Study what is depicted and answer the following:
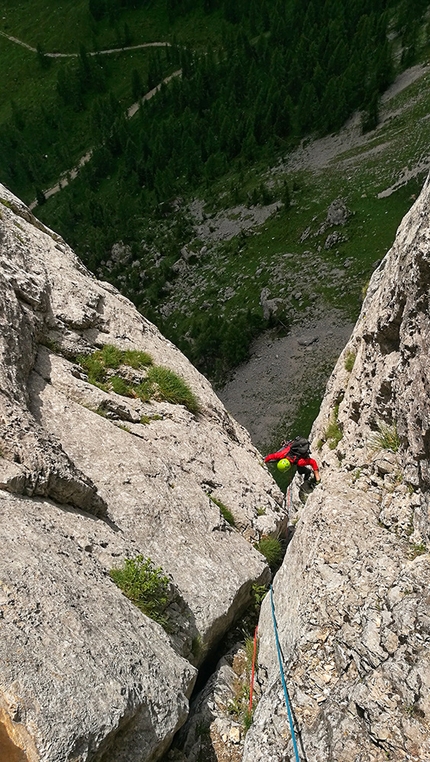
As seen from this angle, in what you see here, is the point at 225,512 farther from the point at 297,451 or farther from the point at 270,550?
the point at 297,451

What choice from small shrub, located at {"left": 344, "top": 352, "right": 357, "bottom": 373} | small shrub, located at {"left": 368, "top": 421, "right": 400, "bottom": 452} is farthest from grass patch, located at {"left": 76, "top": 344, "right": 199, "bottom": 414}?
small shrub, located at {"left": 368, "top": 421, "right": 400, "bottom": 452}

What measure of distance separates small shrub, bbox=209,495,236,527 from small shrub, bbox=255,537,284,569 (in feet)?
2.78

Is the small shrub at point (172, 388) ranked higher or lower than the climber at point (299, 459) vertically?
higher

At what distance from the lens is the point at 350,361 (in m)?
14.8

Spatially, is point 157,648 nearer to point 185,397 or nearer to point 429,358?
point 429,358

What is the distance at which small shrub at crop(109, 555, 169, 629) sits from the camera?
774cm

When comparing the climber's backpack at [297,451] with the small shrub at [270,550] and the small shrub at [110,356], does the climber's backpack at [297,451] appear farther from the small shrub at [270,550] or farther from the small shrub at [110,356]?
the small shrub at [110,356]

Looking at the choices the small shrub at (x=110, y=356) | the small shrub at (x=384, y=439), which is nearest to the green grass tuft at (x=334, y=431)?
the small shrub at (x=384, y=439)

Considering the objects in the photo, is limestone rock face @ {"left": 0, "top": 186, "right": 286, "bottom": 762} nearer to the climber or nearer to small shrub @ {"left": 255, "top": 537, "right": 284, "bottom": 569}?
small shrub @ {"left": 255, "top": 537, "right": 284, "bottom": 569}

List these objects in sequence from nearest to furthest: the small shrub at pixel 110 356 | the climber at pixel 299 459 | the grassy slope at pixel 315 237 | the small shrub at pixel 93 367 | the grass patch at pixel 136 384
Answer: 1. the small shrub at pixel 93 367
2. the grass patch at pixel 136 384
3. the small shrub at pixel 110 356
4. the climber at pixel 299 459
5. the grassy slope at pixel 315 237

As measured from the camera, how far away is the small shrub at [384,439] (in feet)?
32.8

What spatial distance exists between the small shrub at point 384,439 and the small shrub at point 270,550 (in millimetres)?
3524

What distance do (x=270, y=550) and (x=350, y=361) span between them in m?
6.36

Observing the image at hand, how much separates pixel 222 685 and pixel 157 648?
267 cm
